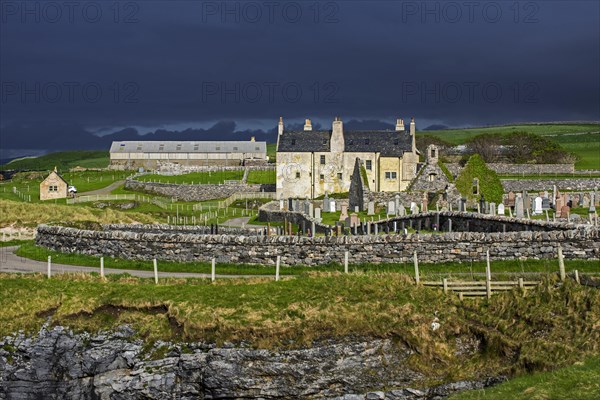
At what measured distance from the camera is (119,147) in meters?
199

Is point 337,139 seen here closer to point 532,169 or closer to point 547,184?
point 547,184

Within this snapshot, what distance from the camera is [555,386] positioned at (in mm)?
22906

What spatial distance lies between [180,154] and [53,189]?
82636 mm

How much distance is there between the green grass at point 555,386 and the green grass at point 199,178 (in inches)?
4259

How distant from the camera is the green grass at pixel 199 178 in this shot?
133775 mm

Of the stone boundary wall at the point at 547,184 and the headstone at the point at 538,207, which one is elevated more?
the stone boundary wall at the point at 547,184

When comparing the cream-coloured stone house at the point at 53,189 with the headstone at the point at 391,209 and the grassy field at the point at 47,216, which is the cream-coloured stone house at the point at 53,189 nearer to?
the grassy field at the point at 47,216

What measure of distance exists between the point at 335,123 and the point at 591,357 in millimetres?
78220

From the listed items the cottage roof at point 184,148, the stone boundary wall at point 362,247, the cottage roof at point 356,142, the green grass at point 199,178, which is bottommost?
the stone boundary wall at point 362,247

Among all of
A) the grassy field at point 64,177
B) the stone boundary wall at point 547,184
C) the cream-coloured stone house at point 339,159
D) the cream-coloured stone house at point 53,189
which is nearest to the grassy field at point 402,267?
the stone boundary wall at point 547,184

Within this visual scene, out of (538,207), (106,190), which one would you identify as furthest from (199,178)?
(538,207)

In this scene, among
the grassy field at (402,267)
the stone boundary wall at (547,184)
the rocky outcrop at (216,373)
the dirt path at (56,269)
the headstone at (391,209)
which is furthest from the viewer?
the stone boundary wall at (547,184)

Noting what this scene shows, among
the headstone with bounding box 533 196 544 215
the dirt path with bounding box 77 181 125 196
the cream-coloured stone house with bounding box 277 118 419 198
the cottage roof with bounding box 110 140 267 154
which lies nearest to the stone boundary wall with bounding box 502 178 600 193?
the cream-coloured stone house with bounding box 277 118 419 198

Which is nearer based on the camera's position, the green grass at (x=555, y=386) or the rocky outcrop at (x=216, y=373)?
the green grass at (x=555, y=386)
